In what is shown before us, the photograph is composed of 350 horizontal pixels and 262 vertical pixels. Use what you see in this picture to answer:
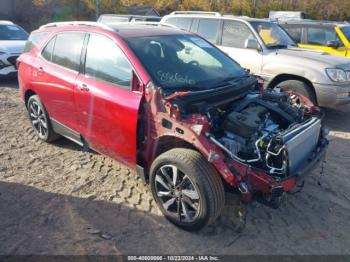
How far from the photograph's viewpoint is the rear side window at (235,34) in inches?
281

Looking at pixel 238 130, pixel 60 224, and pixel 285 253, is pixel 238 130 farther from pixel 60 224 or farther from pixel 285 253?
pixel 60 224

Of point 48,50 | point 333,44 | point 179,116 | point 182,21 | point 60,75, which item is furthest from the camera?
point 333,44

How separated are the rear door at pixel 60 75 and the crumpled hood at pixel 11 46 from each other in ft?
15.4

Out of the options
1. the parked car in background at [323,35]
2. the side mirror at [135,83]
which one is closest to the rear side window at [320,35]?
the parked car in background at [323,35]

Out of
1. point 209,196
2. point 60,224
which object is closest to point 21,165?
point 60,224

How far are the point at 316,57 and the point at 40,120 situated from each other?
16.2ft

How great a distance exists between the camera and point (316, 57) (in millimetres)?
6469

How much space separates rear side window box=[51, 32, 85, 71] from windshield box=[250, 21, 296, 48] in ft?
13.1

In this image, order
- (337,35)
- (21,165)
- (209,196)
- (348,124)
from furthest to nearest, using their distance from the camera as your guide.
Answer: (337,35), (348,124), (21,165), (209,196)

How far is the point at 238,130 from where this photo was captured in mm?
3354

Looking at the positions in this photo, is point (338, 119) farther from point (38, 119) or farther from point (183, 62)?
point (38, 119)

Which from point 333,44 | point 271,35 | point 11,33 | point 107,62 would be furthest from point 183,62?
point 11,33

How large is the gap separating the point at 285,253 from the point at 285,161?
823mm

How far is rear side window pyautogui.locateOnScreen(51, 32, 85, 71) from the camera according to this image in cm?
434
